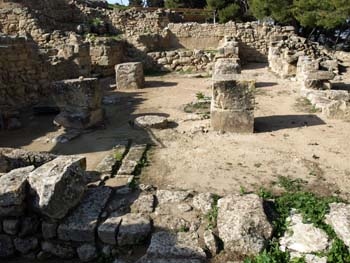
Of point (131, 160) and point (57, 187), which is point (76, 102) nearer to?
point (131, 160)

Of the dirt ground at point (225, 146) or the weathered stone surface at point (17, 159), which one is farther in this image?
the dirt ground at point (225, 146)

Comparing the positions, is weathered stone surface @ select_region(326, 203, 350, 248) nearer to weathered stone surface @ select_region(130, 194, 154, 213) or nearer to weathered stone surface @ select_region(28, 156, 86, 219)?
weathered stone surface @ select_region(130, 194, 154, 213)

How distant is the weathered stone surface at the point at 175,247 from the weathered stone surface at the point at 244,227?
31 centimetres

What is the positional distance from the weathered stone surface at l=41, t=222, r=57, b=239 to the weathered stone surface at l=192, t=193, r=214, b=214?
1612 millimetres

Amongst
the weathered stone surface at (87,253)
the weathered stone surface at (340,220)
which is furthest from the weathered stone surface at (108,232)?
the weathered stone surface at (340,220)

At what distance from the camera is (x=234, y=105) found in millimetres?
8383

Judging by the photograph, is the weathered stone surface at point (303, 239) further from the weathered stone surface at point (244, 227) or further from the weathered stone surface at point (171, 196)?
the weathered stone surface at point (171, 196)

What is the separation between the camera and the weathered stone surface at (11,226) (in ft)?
13.7

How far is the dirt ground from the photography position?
6145 mm

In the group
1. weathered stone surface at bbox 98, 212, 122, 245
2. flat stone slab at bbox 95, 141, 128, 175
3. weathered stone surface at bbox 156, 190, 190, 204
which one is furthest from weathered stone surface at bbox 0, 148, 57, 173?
weathered stone surface at bbox 98, 212, 122, 245

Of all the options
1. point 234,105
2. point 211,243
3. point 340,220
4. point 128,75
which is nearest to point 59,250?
point 211,243

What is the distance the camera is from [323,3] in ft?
76.8

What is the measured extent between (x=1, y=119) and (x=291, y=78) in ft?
33.6

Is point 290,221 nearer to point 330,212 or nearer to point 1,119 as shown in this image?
point 330,212
